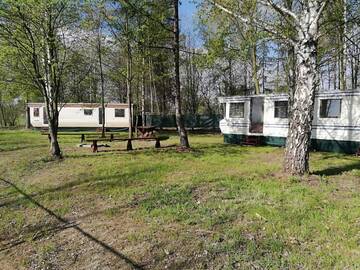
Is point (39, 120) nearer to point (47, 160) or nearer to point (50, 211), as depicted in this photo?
point (47, 160)

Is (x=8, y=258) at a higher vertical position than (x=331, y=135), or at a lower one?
lower

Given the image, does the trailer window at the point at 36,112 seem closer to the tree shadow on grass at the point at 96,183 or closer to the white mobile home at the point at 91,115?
the white mobile home at the point at 91,115

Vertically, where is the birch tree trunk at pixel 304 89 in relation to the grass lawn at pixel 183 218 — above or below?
above

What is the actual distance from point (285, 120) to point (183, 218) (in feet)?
32.7

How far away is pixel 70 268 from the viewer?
14.5 feet

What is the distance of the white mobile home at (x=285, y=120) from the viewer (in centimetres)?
1187

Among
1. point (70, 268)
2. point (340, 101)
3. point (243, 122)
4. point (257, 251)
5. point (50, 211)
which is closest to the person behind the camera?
point (257, 251)

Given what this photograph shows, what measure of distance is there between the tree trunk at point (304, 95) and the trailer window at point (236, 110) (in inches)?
356

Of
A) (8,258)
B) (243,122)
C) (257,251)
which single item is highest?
(243,122)

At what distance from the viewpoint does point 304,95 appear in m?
6.86

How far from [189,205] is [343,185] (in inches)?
115

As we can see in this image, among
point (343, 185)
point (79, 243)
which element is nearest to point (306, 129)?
point (343, 185)

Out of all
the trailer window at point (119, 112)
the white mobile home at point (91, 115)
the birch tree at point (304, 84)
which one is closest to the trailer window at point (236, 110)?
the birch tree at point (304, 84)

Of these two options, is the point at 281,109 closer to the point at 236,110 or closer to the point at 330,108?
the point at 330,108
